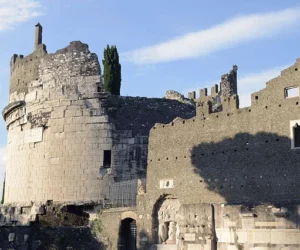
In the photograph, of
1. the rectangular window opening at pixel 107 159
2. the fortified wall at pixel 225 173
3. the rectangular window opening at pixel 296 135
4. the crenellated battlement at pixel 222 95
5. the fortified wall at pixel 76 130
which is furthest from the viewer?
the rectangular window opening at pixel 107 159

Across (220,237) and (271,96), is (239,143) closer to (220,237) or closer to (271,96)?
(271,96)

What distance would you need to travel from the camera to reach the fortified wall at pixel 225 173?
15.7 m

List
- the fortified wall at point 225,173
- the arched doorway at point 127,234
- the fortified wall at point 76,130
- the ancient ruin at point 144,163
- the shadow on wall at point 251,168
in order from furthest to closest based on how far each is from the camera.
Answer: the fortified wall at point 76,130
the arched doorway at point 127,234
the shadow on wall at point 251,168
the ancient ruin at point 144,163
the fortified wall at point 225,173

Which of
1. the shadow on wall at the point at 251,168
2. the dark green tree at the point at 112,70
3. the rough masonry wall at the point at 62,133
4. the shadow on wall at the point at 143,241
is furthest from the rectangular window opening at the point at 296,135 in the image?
the dark green tree at the point at 112,70

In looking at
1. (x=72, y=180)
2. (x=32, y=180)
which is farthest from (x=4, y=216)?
(x=72, y=180)

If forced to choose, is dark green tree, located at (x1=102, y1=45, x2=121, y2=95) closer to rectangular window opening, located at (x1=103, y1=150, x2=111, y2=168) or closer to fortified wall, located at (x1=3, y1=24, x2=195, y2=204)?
fortified wall, located at (x1=3, y1=24, x2=195, y2=204)

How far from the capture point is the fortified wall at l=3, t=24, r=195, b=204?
24406 mm

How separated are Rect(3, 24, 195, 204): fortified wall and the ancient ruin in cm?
5

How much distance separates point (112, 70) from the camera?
26.8 meters

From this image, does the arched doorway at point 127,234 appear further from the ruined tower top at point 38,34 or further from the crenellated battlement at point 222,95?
the ruined tower top at point 38,34

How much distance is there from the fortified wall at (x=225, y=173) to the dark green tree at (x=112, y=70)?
6.49 metres

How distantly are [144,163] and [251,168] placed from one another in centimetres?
742

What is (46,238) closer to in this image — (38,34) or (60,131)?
(60,131)

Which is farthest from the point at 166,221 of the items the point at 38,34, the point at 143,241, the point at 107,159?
the point at 38,34
